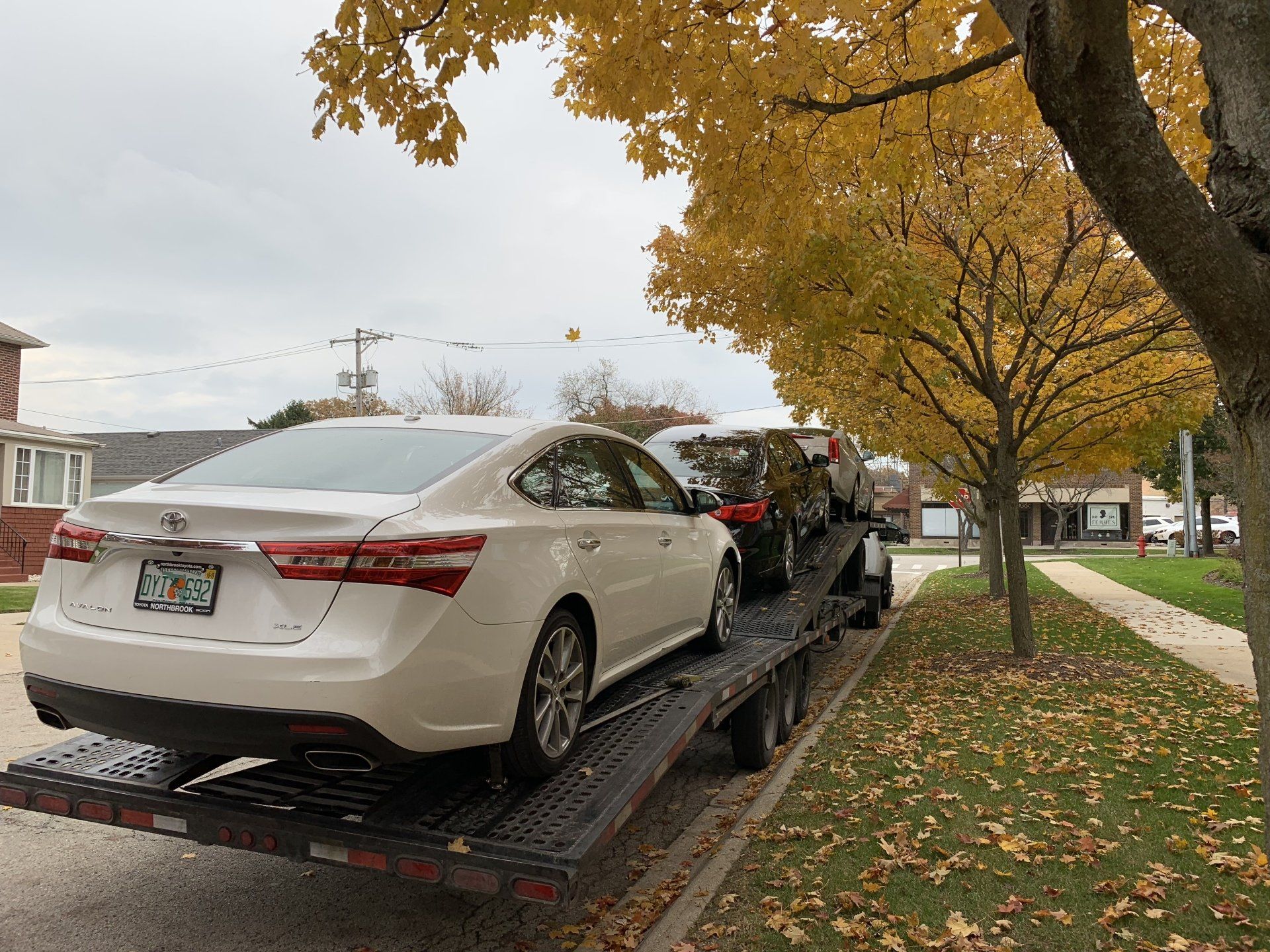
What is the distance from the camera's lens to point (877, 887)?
411 cm

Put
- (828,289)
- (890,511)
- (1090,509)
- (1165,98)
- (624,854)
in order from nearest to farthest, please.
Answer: (624,854) < (1165,98) < (828,289) < (1090,509) < (890,511)

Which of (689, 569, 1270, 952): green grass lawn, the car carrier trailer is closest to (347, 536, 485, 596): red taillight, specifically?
the car carrier trailer

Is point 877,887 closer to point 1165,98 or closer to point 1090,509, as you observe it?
point 1165,98

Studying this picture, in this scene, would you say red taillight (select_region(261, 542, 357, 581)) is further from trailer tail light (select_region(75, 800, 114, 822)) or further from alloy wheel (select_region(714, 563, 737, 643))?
alloy wheel (select_region(714, 563, 737, 643))

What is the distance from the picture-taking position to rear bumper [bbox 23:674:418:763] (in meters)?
2.99

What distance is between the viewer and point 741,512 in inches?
293

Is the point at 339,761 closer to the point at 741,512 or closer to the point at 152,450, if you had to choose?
the point at 741,512

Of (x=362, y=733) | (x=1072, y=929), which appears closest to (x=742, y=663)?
(x=1072, y=929)

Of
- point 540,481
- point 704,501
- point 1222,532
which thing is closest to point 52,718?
point 540,481

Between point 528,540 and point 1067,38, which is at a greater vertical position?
point 1067,38

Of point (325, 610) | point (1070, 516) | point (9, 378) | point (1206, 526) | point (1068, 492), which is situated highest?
point (9, 378)

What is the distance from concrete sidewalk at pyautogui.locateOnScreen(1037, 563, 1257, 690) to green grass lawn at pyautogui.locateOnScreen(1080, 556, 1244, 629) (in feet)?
0.89

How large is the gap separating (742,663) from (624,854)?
146 centimetres

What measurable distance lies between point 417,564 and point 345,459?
3.17 feet
